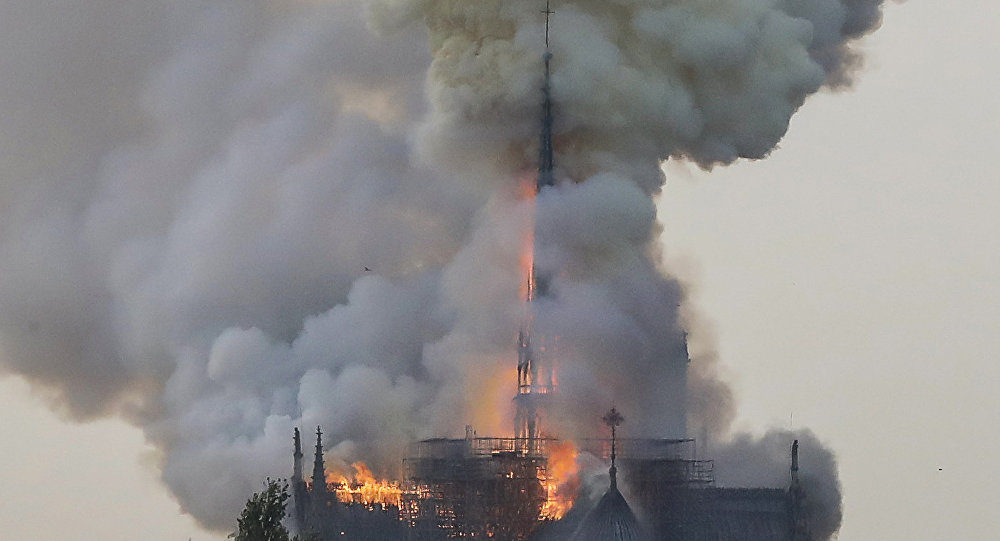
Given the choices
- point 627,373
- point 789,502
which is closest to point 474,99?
point 627,373

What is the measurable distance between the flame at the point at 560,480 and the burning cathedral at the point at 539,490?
5 centimetres

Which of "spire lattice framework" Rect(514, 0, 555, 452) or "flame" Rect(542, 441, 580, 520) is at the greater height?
"spire lattice framework" Rect(514, 0, 555, 452)

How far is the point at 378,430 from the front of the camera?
174250 millimetres

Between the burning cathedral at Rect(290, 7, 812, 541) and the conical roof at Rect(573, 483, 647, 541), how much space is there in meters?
0.12

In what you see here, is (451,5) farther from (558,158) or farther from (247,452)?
(247,452)

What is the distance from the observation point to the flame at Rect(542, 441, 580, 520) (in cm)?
16350

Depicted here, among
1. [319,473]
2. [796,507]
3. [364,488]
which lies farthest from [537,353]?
[796,507]

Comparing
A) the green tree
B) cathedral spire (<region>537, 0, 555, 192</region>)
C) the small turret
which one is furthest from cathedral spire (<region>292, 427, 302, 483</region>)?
the green tree

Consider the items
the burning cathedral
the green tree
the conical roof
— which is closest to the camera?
the green tree

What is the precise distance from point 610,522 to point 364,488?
19516 mm

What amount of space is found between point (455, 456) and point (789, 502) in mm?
18637

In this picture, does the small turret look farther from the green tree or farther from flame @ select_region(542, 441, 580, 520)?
the green tree

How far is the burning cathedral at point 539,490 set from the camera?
163250mm

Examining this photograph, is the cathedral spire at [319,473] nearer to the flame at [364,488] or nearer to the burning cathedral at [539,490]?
the burning cathedral at [539,490]
